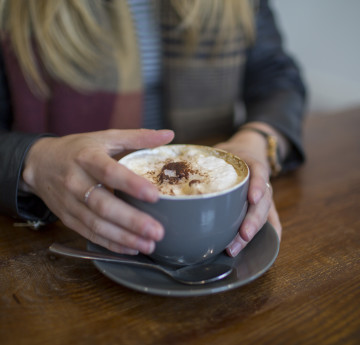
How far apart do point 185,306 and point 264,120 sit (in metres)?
0.62

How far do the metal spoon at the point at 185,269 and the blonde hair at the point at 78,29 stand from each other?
703 millimetres

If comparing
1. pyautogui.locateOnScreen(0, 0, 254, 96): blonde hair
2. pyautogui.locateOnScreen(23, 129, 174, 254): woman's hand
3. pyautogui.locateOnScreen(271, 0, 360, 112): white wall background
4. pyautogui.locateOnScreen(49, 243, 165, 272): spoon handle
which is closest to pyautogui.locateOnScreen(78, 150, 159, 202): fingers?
pyautogui.locateOnScreen(23, 129, 174, 254): woman's hand

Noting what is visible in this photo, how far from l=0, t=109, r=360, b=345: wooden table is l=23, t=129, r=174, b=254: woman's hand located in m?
0.07

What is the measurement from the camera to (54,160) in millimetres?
588

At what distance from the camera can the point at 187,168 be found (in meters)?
0.55

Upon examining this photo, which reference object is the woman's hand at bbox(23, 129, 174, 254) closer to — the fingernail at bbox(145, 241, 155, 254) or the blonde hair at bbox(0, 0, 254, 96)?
the fingernail at bbox(145, 241, 155, 254)

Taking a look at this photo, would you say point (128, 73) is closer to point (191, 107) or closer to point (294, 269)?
point (191, 107)

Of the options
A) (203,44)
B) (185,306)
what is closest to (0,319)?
(185,306)

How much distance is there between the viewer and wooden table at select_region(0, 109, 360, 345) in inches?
17.0

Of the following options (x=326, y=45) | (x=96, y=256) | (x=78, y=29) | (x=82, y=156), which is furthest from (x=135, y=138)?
(x=326, y=45)

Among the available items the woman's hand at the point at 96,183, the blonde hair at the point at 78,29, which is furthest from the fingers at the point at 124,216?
the blonde hair at the point at 78,29

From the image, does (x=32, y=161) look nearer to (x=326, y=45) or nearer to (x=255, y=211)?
(x=255, y=211)

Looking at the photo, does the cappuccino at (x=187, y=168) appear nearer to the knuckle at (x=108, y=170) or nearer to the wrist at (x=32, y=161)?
the knuckle at (x=108, y=170)

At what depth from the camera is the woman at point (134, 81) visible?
67cm
